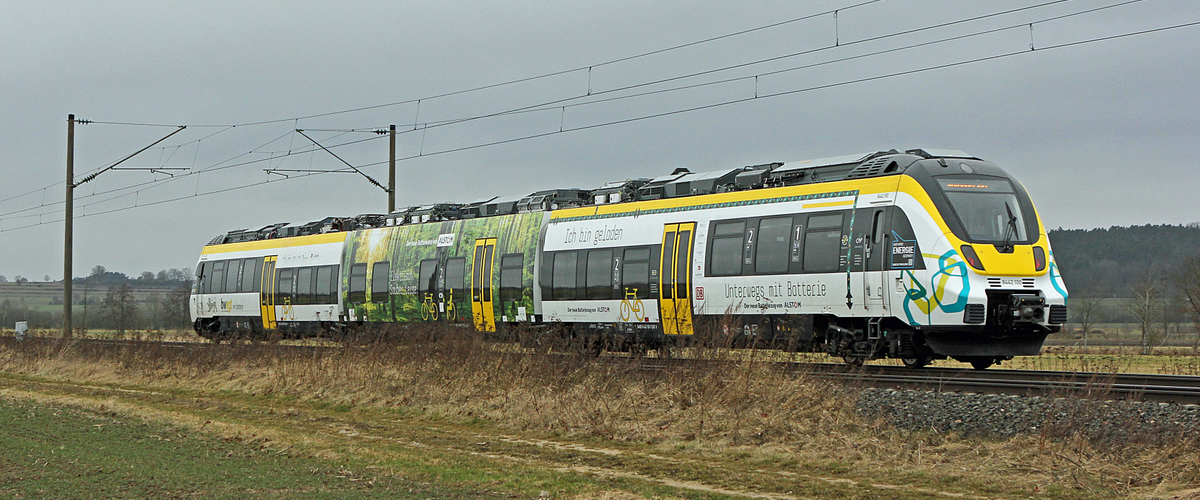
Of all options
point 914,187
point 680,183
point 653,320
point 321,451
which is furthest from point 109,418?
point 914,187

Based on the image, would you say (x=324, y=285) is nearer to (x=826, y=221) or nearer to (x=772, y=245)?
(x=772, y=245)

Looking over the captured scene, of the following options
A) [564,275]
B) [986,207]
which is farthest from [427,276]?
[986,207]

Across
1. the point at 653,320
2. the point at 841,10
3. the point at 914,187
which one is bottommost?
the point at 653,320

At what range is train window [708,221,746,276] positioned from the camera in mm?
20703

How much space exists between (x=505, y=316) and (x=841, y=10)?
10749 mm

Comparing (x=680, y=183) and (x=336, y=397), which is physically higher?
(x=680, y=183)

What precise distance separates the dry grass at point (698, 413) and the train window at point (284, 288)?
35.5 feet

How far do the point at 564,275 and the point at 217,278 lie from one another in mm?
19562

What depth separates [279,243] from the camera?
1422 inches

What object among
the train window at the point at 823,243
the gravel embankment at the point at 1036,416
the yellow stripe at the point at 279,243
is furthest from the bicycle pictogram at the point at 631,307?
the yellow stripe at the point at 279,243

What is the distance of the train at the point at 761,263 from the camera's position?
58.1ft

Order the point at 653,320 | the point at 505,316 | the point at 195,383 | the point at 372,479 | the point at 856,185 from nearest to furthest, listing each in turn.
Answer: the point at 372,479, the point at 856,185, the point at 653,320, the point at 195,383, the point at 505,316

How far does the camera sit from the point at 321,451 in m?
13.4

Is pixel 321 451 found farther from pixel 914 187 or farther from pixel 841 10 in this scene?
pixel 841 10
